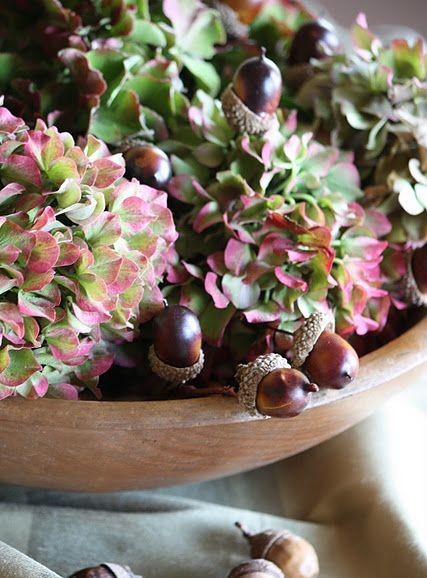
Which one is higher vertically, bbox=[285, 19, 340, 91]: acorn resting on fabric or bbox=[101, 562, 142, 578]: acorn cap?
bbox=[285, 19, 340, 91]: acorn resting on fabric

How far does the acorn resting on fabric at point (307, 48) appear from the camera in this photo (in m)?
0.76

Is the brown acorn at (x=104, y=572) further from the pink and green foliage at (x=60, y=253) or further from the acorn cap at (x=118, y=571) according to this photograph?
the pink and green foliage at (x=60, y=253)

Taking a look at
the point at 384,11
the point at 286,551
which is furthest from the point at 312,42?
the point at 384,11

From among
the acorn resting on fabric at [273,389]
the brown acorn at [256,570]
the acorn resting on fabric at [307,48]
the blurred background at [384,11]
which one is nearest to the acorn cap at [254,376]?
the acorn resting on fabric at [273,389]

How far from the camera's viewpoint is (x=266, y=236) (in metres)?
0.59

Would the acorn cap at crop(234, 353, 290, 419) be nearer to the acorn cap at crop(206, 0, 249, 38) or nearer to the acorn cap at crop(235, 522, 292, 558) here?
the acorn cap at crop(235, 522, 292, 558)

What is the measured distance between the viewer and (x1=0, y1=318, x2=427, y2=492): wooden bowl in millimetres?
519

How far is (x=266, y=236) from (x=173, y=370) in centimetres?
11

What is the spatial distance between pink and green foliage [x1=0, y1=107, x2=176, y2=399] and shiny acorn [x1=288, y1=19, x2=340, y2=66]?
29 centimetres

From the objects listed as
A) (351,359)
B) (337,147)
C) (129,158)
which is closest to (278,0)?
(337,147)

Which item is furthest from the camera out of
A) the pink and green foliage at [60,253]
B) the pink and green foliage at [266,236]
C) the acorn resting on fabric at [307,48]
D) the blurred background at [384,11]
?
the blurred background at [384,11]

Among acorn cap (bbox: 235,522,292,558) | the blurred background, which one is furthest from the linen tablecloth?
the blurred background

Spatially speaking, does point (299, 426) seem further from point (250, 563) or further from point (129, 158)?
point (129, 158)

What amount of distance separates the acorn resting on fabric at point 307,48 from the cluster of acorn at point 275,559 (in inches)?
15.0
